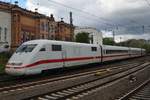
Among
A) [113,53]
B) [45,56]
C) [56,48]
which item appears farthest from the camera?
[113,53]

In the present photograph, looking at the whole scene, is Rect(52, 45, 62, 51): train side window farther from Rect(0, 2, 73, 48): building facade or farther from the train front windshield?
Rect(0, 2, 73, 48): building facade

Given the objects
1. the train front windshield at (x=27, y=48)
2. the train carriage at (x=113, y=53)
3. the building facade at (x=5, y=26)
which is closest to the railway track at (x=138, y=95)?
the train front windshield at (x=27, y=48)

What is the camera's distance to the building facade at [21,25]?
54.9 metres

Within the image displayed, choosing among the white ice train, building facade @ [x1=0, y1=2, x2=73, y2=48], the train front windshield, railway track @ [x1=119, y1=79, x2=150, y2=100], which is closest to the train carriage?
the white ice train

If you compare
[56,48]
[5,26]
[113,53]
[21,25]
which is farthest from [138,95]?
[21,25]

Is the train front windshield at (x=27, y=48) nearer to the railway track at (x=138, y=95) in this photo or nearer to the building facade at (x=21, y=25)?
A: the railway track at (x=138, y=95)

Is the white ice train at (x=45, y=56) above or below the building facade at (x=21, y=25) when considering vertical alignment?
below

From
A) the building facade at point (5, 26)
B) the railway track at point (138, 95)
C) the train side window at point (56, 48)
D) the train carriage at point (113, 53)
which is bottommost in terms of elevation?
the railway track at point (138, 95)

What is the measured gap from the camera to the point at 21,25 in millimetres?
58781

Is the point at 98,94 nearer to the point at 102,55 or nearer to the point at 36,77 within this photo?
the point at 36,77

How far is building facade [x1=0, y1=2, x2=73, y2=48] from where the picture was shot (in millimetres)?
54938

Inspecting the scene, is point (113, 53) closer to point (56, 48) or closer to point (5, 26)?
point (5, 26)

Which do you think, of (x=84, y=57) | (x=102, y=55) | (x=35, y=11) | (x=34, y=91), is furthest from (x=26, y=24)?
(x=34, y=91)

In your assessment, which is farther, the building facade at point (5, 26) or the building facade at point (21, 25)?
the building facade at point (21, 25)
